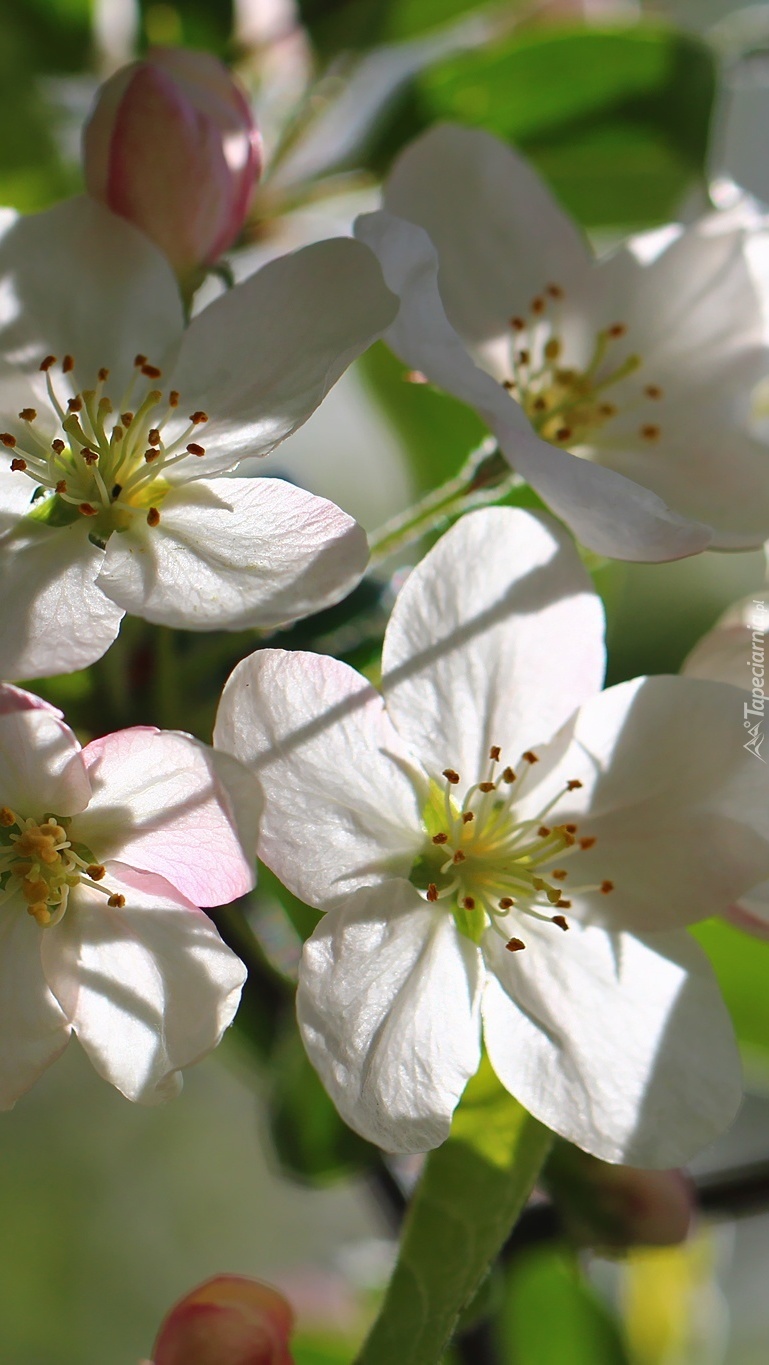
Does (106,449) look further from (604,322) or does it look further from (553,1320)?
(553,1320)

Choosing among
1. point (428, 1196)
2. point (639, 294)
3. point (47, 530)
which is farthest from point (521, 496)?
point (428, 1196)

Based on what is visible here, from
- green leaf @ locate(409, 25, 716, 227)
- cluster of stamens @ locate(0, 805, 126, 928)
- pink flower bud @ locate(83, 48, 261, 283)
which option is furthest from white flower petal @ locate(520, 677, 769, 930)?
green leaf @ locate(409, 25, 716, 227)

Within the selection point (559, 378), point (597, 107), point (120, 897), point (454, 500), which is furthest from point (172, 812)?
point (597, 107)

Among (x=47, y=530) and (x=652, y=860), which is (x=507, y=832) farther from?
(x=47, y=530)

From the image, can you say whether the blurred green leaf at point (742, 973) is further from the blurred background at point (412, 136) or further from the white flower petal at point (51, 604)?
the white flower petal at point (51, 604)

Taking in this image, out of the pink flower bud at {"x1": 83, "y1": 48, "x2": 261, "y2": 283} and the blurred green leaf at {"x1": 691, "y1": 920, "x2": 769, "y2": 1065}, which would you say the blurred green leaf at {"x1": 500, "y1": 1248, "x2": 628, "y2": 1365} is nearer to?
the blurred green leaf at {"x1": 691, "y1": 920, "x2": 769, "y2": 1065}

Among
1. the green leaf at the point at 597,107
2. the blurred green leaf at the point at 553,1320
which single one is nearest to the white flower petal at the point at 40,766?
the blurred green leaf at the point at 553,1320
